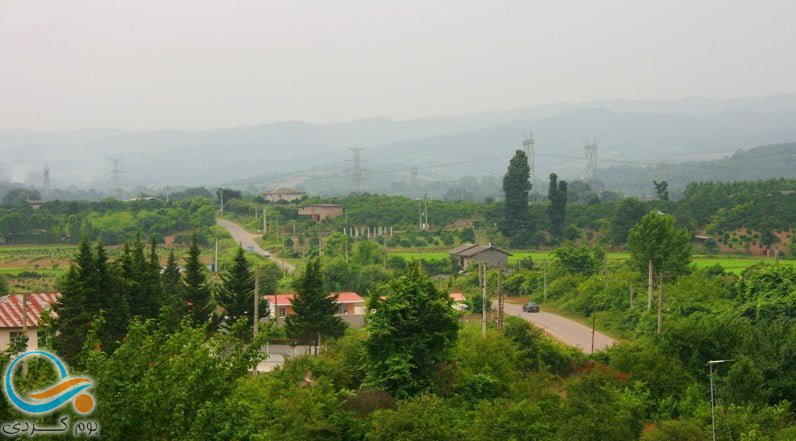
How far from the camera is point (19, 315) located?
2200 cm

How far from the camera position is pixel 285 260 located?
46.0 meters

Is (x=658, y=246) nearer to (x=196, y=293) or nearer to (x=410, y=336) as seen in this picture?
(x=410, y=336)

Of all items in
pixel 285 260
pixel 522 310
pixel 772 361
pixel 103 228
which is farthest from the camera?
pixel 103 228

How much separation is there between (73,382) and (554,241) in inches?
1747

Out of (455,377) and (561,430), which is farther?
(455,377)

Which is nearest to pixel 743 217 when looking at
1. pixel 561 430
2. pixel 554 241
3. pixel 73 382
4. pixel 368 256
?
pixel 554 241

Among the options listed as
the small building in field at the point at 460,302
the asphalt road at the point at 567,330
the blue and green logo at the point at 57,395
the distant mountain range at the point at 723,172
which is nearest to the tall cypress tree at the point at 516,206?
the small building in field at the point at 460,302

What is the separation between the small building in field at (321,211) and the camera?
60.2 m

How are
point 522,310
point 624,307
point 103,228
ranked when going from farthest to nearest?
1. point 103,228
2. point 522,310
3. point 624,307

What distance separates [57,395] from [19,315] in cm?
1470

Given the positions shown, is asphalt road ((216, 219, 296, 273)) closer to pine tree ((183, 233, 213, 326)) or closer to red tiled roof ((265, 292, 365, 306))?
red tiled roof ((265, 292, 365, 306))

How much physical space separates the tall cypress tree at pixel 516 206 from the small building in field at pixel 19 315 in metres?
32.7

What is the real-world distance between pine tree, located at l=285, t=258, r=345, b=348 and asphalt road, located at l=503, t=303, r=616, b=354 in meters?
6.40

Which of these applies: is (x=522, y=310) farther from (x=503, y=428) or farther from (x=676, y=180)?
(x=676, y=180)
